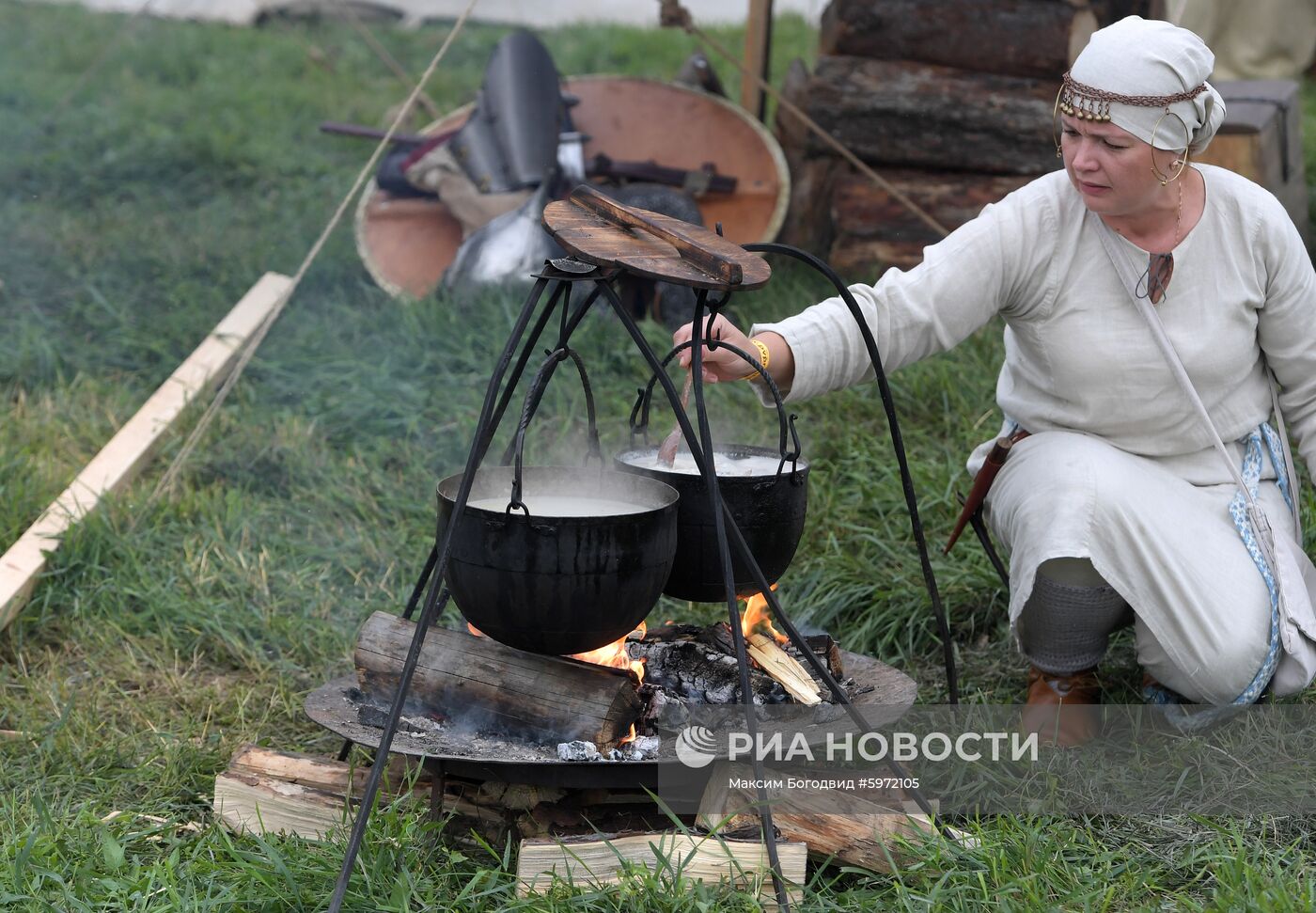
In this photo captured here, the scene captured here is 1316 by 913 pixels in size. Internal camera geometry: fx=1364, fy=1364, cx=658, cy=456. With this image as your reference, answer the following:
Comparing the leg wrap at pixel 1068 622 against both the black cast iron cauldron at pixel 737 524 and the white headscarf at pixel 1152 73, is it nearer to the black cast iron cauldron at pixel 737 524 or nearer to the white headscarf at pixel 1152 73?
the black cast iron cauldron at pixel 737 524

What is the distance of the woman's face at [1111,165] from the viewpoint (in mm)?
2766

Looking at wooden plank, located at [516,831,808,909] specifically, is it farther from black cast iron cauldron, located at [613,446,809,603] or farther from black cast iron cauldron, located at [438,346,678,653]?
black cast iron cauldron, located at [613,446,809,603]

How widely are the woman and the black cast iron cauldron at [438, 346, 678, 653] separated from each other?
553mm

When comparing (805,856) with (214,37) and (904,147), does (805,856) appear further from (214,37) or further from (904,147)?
(214,37)

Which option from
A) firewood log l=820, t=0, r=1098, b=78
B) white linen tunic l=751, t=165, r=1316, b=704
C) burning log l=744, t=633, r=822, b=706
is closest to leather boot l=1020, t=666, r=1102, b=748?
white linen tunic l=751, t=165, r=1316, b=704

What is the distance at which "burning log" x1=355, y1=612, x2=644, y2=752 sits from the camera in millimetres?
2621

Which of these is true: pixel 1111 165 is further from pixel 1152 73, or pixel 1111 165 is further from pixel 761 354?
pixel 761 354

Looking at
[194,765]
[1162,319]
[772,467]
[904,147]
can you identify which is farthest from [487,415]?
[904,147]

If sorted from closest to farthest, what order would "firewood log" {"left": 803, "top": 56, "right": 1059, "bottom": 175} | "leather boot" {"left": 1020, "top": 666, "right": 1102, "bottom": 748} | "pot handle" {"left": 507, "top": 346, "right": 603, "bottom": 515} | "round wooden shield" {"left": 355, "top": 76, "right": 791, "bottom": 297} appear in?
"pot handle" {"left": 507, "top": 346, "right": 603, "bottom": 515}
"leather boot" {"left": 1020, "top": 666, "right": 1102, "bottom": 748}
"firewood log" {"left": 803, "top": 56, "right": 1059, "bottom": 175}
"round wooden shield" {"left": 355, "top": 76, "right": 791, "bottom": 297}

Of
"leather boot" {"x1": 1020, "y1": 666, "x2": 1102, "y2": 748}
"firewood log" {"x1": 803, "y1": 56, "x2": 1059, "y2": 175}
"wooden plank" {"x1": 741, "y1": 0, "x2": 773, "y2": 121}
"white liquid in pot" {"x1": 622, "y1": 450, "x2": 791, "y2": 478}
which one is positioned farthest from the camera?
"wooden plank" {"x1": 741, "y1": 0, "x2": 773, "y2": 121}

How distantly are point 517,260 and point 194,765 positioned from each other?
2981 mm

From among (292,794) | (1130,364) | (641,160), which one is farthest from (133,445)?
(1130,364)

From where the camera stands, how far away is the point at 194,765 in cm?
312

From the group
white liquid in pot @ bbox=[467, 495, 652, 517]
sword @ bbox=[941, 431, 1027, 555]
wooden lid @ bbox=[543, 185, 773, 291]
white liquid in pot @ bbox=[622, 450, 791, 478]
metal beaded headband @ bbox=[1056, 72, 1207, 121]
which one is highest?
metal beaded headband @ bbox=[1056, 72, 1207, 121]
